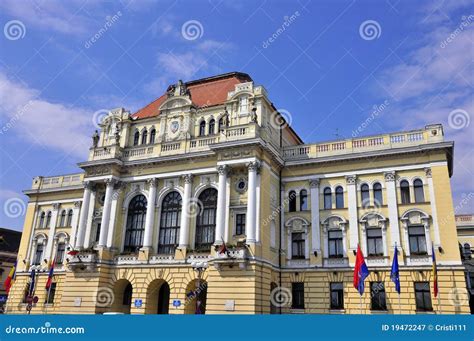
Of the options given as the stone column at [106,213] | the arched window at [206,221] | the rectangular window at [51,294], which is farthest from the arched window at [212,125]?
the rectangular window at [51,294]

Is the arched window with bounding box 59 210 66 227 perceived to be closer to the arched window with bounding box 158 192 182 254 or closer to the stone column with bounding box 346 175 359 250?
the arched window with bounding box 158 192 182 254

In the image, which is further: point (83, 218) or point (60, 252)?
point (60, 252)

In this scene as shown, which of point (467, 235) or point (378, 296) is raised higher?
point (467, 235)

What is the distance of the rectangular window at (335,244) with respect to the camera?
103 ft

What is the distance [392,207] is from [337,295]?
7647 mm

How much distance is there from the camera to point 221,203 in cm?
3144

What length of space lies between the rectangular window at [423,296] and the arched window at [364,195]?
21.7 ft

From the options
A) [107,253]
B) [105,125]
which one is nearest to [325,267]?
[107,253]

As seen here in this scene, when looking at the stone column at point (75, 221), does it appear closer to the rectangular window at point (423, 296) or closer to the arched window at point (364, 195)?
the arched window at point (364, 195)

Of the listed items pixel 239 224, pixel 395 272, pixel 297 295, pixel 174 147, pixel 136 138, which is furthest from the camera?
pixel 136 138

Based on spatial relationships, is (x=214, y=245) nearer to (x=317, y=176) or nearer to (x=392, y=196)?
(x=317, y=176)

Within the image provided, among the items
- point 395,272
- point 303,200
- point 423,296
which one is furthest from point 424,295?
point 303,200

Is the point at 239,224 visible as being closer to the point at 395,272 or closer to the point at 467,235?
the point at 395,272

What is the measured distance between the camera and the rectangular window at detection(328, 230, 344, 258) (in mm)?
31295
